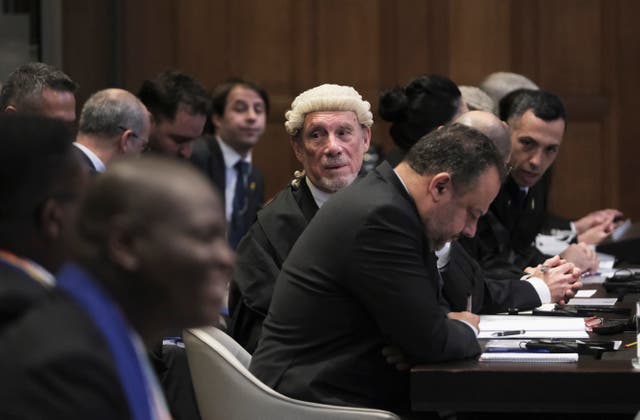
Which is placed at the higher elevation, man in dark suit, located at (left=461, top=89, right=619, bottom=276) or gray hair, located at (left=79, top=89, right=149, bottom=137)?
gray hair, located at (left=79, top=89, right=149, bottom=137)

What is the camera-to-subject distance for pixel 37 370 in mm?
1592

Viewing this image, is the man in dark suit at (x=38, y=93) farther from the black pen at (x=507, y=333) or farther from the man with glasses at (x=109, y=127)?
the black pen at (x=507, y=333)

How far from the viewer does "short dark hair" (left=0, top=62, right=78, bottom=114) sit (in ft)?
16.4

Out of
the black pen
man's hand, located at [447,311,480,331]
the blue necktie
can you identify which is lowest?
the blue necktie

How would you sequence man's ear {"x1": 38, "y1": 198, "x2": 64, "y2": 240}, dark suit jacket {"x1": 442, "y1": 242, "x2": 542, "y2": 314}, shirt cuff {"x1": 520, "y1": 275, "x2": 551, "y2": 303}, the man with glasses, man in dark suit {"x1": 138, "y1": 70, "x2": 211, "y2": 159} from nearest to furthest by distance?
man's ear {"x1": 38, "y1": 198, "x2": 64, "y2": 240}, dark suit jacket {"x1": 442, "y1": 242, "x2": 542, "y2": 314}, shirt cuff {"x1": 520, "y1": 275, "x2": 551, "y2": 303}, the man with glasses, man in dark suit {"x1": 138, "y1": 70, "x2": 211, "y2": 159}

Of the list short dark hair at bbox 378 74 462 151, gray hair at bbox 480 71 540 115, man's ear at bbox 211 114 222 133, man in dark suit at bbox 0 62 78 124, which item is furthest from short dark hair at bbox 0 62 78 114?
gray hair at bbox 480 71 540 115

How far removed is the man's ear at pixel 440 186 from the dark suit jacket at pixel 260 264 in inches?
40.0

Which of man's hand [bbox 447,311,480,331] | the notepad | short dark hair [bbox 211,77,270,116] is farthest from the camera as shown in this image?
short dark hair [bbox 211,77,270,116]

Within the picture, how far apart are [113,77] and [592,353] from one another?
5.54m

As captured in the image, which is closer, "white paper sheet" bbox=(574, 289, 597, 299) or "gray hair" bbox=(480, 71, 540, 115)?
"white paper sheet" bbox=(574, 289, 597, 299)

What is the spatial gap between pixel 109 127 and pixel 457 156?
2.32 metres

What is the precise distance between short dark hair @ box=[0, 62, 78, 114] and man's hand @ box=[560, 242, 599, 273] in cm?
224

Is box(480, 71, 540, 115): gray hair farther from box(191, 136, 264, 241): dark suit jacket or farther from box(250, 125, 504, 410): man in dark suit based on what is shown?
box(250, 125, 504, 410): man in dark suit

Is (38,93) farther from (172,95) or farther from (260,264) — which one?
(172,95)
